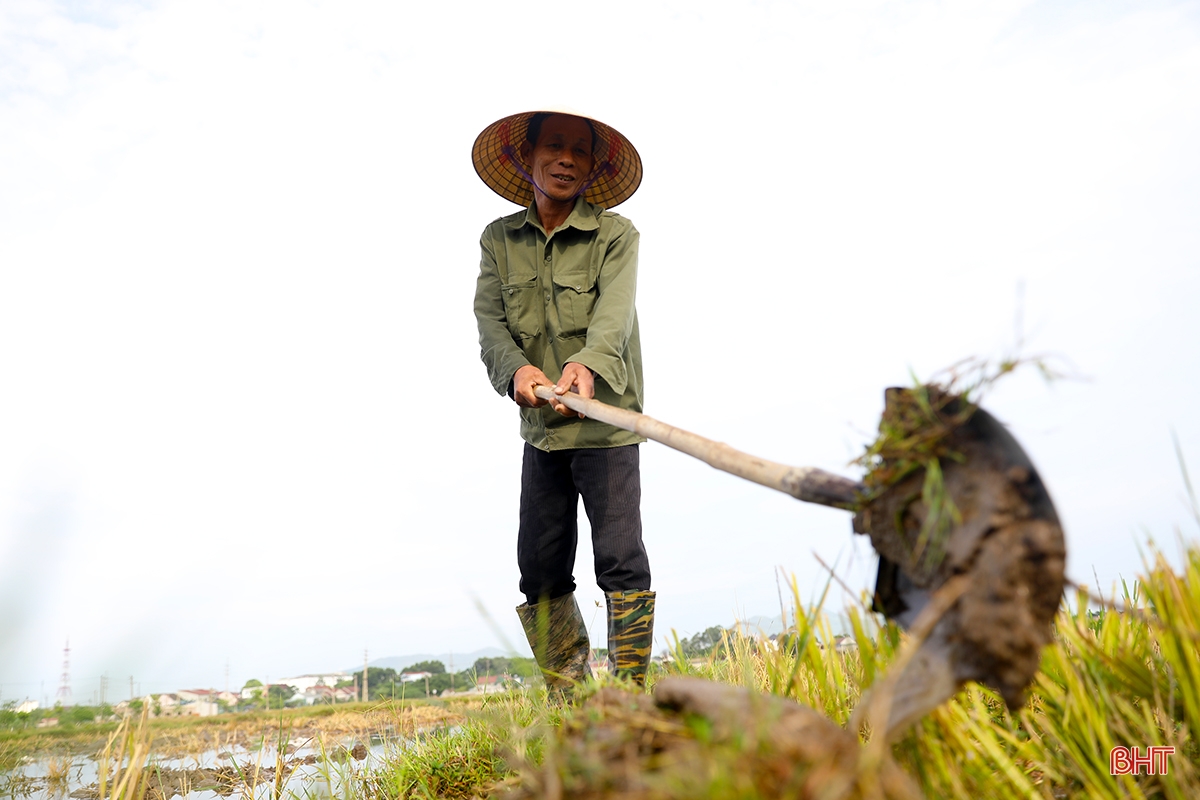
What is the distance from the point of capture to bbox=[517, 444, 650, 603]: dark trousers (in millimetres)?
3139

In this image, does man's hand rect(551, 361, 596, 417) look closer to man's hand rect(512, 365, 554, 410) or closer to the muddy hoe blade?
man's hand rect(512, 365, 554, 410)

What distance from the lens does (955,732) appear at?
4.31 feet

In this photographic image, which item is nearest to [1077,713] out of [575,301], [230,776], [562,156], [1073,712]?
[1073,712]

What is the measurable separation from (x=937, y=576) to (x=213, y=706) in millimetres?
15499

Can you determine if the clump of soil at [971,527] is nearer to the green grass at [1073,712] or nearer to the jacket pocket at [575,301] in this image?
the green grass at [1073,712]

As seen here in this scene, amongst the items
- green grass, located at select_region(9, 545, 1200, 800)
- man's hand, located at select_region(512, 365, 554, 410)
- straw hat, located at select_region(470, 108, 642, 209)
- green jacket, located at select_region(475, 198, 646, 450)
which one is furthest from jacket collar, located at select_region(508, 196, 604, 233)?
green grass, located at select_region(9, 545, 1200, 800)

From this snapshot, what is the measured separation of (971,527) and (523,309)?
266cm

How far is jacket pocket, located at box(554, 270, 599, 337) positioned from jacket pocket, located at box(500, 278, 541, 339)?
0.47ft

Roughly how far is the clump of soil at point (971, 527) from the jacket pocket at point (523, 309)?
237 cm

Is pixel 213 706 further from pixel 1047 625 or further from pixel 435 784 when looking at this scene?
pixel 1047 625

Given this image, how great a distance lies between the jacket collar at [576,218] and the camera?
3.48m

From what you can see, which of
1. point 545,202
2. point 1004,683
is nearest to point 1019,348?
point 1004,683

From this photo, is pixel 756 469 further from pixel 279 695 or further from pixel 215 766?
pixel 215 766

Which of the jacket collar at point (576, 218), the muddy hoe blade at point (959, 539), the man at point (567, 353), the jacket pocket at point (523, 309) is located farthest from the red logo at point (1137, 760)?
the jacket collar at point (576, 218)
